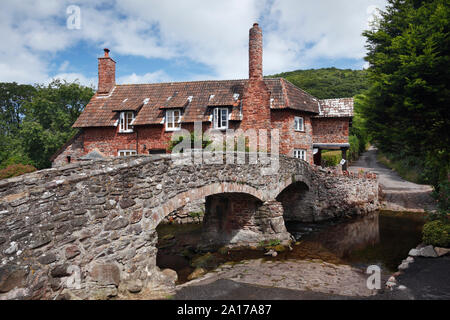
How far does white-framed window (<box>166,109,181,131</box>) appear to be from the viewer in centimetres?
2032

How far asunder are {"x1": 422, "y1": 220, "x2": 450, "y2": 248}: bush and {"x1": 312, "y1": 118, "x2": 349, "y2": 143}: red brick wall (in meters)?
11.9

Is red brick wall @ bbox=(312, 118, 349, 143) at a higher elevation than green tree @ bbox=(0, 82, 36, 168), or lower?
lower

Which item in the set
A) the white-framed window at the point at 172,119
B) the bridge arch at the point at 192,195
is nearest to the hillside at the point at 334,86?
the white-framed window at the point at 172,119

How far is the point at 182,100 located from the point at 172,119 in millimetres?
1678

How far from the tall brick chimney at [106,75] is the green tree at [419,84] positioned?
19340mm

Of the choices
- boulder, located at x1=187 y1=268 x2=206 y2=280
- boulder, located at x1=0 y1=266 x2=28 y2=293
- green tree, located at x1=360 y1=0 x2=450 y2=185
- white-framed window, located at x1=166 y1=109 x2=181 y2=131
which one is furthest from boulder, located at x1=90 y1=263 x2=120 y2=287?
white-framed window, located at x1=166 y1=109 x2=181 y2=131

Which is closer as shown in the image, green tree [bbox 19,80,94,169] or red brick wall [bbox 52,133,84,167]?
red brick wall [bbox 52,133,84,167]

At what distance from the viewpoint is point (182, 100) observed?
2083 cm

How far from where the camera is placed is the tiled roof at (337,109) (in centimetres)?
2130

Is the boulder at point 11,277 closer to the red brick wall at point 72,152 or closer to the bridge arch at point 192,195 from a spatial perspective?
the bridge arch at point 192,195

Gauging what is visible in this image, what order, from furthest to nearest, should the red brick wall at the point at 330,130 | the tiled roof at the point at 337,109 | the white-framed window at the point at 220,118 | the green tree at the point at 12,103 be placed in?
1. the green tree at the point at 12,103
2. the red brick wall at the point at 330,130
3. the tiled roof at the point at 337,109
4. the white-framed window at the point at 220,118

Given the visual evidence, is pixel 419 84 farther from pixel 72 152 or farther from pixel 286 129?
pixel 72 152

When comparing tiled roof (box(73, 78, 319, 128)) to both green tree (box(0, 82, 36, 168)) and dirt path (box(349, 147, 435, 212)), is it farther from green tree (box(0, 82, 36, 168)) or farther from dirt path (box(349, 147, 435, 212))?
green tree (box(0, 82, 36, 168))

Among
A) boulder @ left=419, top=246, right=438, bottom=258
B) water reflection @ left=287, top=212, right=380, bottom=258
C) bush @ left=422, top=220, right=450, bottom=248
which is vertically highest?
bush @ left=422, top=220, right=450, bottom=248
